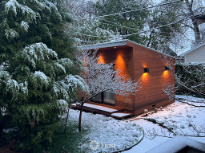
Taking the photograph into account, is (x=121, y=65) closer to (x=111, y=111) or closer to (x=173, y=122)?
(x=111, y=111)

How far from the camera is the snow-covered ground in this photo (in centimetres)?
477

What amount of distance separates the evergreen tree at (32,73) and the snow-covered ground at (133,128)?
1.42m

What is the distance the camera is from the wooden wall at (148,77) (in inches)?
293

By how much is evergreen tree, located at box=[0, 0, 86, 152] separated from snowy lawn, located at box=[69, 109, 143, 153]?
120 centimetres

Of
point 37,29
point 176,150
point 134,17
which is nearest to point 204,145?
point 176,150

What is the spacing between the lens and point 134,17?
1394cm

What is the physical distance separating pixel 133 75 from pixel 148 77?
1.16m

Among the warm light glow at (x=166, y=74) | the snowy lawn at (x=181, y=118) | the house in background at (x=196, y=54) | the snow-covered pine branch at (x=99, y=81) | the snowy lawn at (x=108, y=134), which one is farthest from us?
the house in background at (x=196, y=54)

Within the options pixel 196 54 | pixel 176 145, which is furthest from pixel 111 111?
pixel 196 54

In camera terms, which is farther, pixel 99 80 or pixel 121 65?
pixel 121 65

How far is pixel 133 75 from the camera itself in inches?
286

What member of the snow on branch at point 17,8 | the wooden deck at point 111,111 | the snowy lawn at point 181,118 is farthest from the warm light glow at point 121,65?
the snow on branch at point 17,8

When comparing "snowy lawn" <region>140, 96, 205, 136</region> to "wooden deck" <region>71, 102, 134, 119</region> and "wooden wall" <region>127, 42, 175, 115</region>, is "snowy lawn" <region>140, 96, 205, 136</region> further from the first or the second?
"wooden deck" <region>71, 102, 134, 119</region>

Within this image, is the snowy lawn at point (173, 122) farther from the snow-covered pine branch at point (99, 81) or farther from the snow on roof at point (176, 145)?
the snow on roof at point (176, 145)
